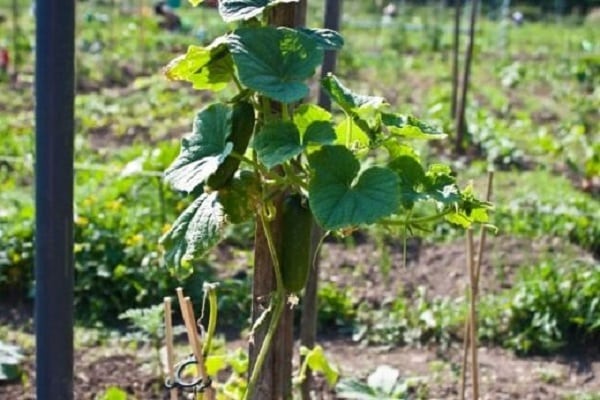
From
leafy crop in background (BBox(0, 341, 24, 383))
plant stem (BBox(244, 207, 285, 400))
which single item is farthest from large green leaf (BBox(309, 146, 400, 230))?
leafy crop in background (BBox(0, 341, 24, 383))

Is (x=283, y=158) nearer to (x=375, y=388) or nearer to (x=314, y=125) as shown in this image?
(x=314, y=125)

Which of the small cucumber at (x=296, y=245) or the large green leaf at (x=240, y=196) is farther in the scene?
the small cucumber at (x=296, y=245)

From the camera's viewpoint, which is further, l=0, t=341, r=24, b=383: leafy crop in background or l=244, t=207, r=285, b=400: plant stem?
l=0, t=341, r=24, b=383: leafy crop in background

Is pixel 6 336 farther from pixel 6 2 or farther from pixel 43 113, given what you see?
pixel 6 2

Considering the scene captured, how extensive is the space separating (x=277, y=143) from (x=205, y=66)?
0.83 ft

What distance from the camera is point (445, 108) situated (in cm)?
998

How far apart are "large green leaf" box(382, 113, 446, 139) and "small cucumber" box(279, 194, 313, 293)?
26 centimetres

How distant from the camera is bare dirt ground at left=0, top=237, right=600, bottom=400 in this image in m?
4.49

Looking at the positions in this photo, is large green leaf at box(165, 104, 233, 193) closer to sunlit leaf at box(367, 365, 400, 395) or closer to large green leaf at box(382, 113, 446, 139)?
large green leaf at box(382, 113, 446, 139)

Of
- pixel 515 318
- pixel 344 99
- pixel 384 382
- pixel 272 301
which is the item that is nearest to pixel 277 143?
pixel 344 99

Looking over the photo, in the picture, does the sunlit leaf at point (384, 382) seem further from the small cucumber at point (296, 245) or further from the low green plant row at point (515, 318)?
the low green plant row at point (515, 318)

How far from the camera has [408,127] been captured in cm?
230

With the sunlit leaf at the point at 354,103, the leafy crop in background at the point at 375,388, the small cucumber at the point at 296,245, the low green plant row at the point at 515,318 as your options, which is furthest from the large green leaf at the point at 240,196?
the low green plant row at the point at 515,318

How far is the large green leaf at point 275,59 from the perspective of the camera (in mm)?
Result: 2150
